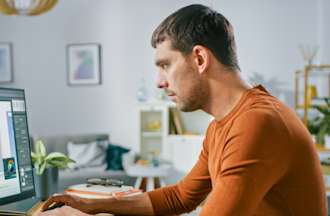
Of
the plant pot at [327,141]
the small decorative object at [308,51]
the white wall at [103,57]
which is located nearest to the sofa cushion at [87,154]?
the white wall at [103,57]

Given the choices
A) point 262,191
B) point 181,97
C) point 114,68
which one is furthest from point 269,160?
point 114,68

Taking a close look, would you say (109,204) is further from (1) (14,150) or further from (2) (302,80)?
(2) (302,80)

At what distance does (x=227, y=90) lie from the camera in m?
0.98

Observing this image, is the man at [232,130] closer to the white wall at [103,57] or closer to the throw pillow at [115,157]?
the throw pillow at [115,157]

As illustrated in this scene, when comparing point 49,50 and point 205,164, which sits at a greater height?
point 49,50

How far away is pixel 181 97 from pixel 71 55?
4.54 m

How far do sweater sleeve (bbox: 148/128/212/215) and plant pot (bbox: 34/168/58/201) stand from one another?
35 centimetres

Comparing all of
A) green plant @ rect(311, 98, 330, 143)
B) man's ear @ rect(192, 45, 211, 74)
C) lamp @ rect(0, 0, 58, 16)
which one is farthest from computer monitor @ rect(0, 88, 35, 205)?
green plant @ rect(311, 98, 330, 143)

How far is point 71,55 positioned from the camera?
5.35 meters

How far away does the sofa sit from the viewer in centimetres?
454

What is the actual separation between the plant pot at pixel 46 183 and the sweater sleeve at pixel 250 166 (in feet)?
2.23

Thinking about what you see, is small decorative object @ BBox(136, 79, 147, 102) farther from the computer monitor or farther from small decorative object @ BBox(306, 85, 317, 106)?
→ the computer monitor

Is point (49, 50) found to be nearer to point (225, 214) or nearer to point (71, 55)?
point (71, 55)

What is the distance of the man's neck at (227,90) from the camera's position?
980mm
